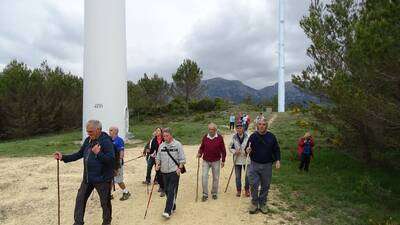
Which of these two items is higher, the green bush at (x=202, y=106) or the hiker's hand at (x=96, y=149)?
the green bush at (x=202, y=106)

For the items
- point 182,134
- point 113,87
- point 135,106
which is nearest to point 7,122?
point 135,106

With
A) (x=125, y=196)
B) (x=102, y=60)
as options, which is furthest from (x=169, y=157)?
(x=102, y=60)

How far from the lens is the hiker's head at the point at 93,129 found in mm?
7234

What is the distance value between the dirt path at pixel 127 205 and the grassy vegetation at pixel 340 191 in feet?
2.12

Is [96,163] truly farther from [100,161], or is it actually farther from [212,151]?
[212,151]

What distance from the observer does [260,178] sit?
28.7 ft

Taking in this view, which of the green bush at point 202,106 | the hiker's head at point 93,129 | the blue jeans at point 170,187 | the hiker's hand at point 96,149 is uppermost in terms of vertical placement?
the green bush at point 202,106

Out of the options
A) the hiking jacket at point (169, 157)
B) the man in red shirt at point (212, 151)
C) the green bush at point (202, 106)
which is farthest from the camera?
the green bush at point (202, 106)

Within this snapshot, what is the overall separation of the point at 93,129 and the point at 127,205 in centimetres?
326

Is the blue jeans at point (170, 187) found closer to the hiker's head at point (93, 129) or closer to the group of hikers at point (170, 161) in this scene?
the group of hikers at point (170, 161)

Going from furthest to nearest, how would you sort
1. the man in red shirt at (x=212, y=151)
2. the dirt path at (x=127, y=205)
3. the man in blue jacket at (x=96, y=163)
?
the man in red shirt at (x=212, y=151), the dirt path at (x=127, y=205), the man in blue jacket at (x=96, y=163)

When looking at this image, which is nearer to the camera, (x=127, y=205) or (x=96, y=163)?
(x=96, y=163)

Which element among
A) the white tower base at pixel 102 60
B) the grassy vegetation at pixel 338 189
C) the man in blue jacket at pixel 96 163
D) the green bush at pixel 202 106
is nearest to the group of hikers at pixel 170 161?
the man in blue jacket at pixel 96 163

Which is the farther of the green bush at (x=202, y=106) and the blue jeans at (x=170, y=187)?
the green bush at (x=202, y=106)
